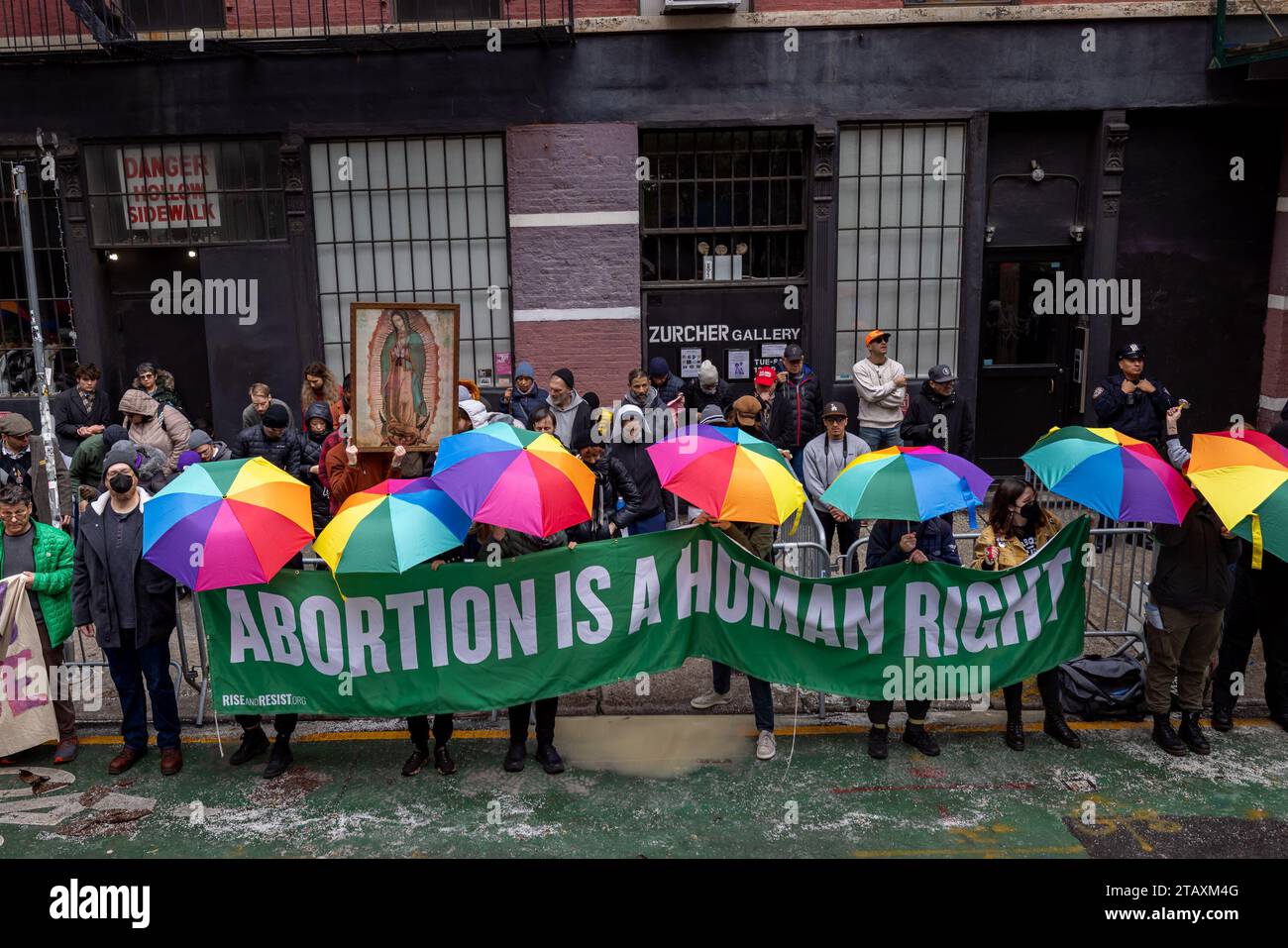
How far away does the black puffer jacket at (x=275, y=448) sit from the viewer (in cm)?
1023

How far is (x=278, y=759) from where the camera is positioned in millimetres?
7551

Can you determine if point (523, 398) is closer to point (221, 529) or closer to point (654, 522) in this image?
point (654, 522)

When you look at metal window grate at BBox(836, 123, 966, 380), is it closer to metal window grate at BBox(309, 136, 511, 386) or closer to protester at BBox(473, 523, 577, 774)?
metal window grate at BBox(309, 136, 511, 386)

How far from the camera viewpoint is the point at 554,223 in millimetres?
13578

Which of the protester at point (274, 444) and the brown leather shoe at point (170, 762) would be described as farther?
the protester at point (274, 444)

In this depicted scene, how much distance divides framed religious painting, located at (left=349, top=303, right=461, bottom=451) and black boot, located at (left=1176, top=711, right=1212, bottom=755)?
575cm

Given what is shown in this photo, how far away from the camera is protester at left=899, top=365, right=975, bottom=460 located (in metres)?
10.9

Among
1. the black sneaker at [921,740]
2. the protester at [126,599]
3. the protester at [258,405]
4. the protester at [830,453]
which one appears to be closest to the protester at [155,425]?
the protester at [258,405]

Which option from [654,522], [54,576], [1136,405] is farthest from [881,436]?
[54,576]

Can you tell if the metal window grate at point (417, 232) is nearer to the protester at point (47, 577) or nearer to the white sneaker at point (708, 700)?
the protester at point (47, 577)

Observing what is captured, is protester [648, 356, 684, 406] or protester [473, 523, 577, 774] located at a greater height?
protester [648, 356, 684, 406]

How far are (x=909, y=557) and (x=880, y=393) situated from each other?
467cm

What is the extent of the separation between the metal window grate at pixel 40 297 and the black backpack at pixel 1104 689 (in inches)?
497

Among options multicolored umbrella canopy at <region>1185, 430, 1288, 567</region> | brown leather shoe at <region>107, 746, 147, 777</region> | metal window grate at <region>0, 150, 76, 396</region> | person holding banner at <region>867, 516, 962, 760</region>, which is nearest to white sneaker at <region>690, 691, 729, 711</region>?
person holding banner at <region>867, 516, 962, 760</region>
